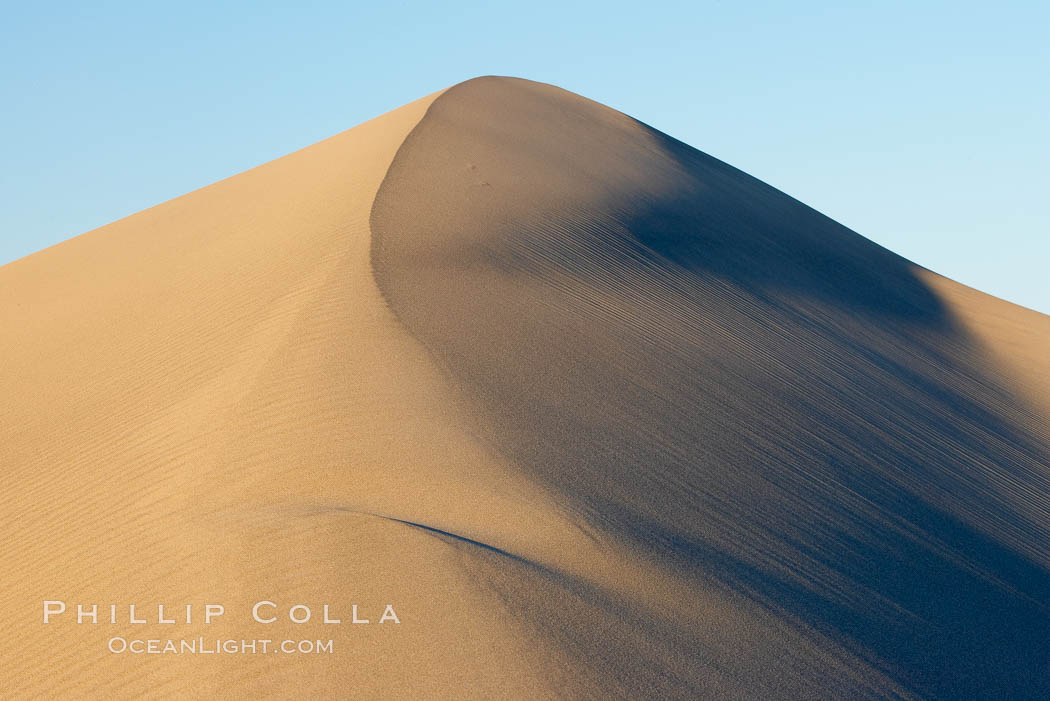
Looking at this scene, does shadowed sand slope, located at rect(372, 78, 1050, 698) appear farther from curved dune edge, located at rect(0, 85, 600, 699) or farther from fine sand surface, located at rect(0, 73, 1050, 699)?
curved dune edge, located at rect(0, 85, 600, 699)

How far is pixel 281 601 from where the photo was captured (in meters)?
5.91

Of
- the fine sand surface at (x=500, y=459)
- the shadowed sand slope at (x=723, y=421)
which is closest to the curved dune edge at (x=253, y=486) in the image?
the fine sand surface at (x=500, y=459)

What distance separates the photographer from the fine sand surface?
5.93 metres

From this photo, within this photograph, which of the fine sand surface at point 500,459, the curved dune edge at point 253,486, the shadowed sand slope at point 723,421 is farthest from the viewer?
the shadowed sand slope at point 723,421

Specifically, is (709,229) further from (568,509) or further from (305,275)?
(568,509)

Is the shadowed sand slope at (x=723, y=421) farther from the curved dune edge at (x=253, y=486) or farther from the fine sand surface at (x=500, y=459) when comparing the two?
the curved dune edge at (x=253, y=486)

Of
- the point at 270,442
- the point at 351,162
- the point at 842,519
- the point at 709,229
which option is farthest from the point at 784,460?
the point at 351,162

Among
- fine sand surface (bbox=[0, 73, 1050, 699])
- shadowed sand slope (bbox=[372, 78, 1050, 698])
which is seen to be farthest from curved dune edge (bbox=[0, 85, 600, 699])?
shadowed sand slope (bbox=[372, 78, 1050, 698])

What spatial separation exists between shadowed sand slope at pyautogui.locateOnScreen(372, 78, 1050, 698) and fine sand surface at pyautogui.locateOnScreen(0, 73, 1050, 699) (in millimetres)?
37

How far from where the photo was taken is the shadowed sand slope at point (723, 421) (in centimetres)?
661

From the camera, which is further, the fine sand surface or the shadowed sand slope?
the shadowed sand slope

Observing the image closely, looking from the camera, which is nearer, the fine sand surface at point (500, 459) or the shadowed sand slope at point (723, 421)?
the fine sand surface at point (500, 459)

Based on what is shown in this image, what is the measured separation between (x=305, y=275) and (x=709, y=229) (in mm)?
6786

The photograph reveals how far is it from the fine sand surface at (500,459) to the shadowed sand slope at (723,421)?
37mm
